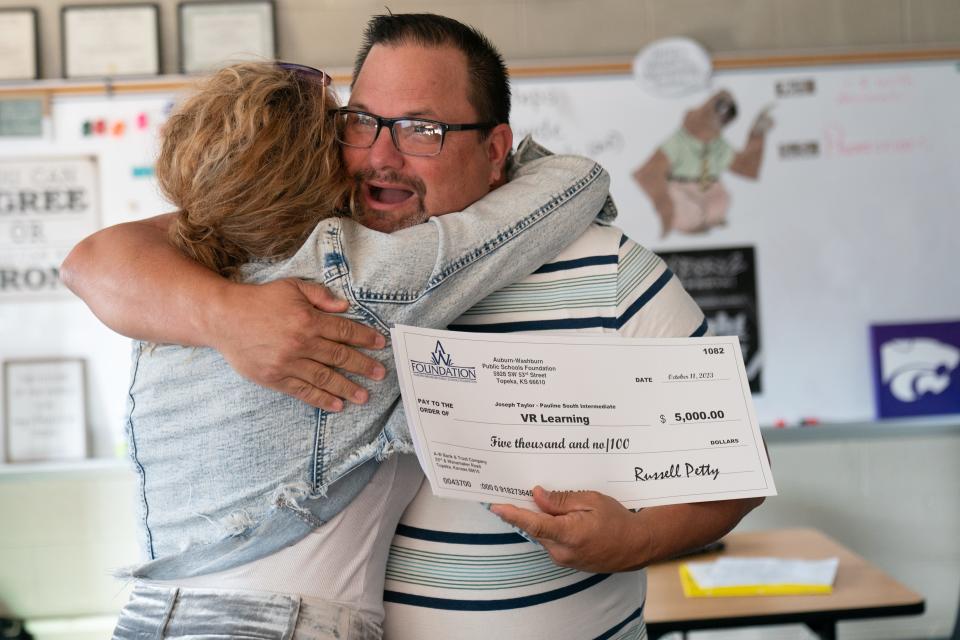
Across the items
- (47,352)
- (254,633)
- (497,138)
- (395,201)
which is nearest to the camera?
(254,633)

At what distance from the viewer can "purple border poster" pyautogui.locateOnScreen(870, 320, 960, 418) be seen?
3373 millimetres

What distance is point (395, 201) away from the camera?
53.7 inches

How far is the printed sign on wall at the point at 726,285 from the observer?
3367 mm

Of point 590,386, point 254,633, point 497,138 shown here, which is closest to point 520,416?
point 590,386

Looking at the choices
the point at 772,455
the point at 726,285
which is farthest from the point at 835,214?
the point at 772,455

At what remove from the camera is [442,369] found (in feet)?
3.30

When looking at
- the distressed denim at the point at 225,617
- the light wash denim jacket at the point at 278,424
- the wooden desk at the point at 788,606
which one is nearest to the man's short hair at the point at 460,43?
the light wash denim jacket at the point at 278,424

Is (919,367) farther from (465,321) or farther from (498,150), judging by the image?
(465,321)

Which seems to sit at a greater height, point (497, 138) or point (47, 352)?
point (497, 138)

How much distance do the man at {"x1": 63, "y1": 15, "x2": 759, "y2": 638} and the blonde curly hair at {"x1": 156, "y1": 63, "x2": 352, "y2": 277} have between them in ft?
0.22

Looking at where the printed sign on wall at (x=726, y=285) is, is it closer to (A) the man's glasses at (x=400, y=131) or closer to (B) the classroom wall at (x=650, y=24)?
(B) the classroom wall at (x=650, y=24)

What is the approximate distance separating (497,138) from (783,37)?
2314mm

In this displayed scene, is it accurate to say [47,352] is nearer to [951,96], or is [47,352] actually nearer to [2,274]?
[2,274]

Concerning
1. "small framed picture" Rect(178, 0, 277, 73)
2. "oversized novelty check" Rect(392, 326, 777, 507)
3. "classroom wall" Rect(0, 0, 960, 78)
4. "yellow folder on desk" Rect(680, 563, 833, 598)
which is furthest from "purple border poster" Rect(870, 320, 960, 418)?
"oversized novelty check" Rect(392, 326, 777, 507)
